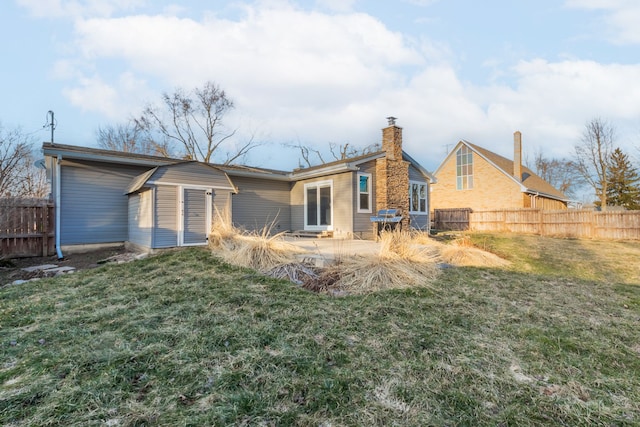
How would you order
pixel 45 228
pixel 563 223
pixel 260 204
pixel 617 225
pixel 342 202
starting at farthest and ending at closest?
pixel 563 223 → pixel 617 225 → pixel 260 204 → pixel 342 202 → pixel 45 228

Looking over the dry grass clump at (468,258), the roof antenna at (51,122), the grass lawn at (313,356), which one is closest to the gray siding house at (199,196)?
the roof antenna at (51,122)

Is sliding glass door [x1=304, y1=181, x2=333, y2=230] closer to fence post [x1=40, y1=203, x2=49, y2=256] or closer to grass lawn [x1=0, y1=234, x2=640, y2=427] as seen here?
grass lawn [x1=0, y1=234, x2=640, y2=427]

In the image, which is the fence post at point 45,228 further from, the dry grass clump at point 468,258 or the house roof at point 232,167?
the dry grass clump at point 468,258

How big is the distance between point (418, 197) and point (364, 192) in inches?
146

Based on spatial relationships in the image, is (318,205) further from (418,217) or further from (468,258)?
(468,258)

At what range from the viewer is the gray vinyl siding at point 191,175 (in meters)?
7.65

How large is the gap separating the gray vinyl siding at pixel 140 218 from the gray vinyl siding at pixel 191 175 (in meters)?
0.52

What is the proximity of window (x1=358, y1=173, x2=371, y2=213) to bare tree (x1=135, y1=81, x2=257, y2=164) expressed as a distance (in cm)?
1392

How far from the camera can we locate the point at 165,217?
778 cm

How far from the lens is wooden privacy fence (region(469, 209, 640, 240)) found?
13.2m

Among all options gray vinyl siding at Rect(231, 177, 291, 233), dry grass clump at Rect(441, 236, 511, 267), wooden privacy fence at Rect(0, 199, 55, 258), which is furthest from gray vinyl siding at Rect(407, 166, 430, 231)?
wooden privacy fence at Rect(0, 199, 55, 258)

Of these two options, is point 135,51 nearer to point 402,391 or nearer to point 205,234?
point 205,234

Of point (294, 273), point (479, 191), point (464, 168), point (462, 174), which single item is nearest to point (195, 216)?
point (294, 273)

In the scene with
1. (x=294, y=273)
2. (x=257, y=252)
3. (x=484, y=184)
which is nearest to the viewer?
(x=294, y=273)
